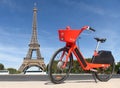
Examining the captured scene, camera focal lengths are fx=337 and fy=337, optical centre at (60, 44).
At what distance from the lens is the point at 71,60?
1066 cm

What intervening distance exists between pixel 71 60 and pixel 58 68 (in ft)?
2.18

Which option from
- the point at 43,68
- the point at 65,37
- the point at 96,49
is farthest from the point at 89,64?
the point at 43,68

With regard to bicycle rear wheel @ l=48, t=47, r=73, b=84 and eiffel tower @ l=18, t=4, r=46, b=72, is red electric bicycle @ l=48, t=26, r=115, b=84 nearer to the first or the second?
bicycle rear wheel @ l=48, t=47, r=73, b=84

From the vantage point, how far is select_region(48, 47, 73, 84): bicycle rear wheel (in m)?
9.74

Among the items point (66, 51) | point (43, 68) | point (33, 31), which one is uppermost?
point (33, 31)

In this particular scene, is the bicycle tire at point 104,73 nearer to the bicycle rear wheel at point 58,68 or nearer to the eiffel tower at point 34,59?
the bicycle rear wheel at point 58,68

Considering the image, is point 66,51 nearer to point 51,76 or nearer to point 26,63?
point 51,76

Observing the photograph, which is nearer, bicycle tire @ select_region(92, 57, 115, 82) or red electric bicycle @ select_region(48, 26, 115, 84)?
red electric bicycle @ select_region(48, 26, 115, 84)

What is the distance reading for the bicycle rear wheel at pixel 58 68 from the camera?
9742 mm

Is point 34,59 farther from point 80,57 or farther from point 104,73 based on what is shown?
point 80,57

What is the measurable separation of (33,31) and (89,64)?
6901 centimetres

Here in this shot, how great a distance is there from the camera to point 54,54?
32.0 feet

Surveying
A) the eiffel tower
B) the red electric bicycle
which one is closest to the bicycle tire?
the red electric bicycle

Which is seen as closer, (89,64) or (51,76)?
(51,76)
